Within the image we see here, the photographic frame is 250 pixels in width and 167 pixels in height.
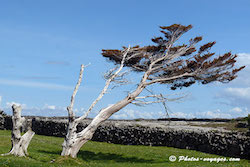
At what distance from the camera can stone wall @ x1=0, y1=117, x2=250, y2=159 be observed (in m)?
25.1

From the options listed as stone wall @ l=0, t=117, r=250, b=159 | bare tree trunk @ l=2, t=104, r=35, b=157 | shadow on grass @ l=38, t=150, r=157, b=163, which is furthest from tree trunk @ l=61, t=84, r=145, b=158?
stone wall @ l=0, t=117, r=250, b=159

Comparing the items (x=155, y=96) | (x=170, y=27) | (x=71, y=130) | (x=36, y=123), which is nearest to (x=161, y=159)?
(x=155, y=96)

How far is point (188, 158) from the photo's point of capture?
23.2 metres

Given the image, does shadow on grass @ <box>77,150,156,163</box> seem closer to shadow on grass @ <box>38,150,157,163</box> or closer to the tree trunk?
shadow on grass @ <box>38,150,157,163</box>

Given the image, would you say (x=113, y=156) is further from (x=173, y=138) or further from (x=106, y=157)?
(x=173, y=138)

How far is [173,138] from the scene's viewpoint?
28.8 m

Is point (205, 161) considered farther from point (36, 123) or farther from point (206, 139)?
point (36, 123)

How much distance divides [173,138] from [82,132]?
34.5 feet

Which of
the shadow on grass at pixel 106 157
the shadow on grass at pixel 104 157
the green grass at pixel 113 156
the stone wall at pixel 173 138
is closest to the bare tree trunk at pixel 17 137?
the green grass at pixel 113 156

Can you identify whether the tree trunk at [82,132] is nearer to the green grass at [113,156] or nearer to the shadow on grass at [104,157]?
the green grass at [113,156]

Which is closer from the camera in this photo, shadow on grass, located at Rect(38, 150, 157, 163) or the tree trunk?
the tree trunk

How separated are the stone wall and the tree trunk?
24.3 ft

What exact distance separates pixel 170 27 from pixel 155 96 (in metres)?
7.73

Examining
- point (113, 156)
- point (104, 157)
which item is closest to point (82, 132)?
point (104, 157)
